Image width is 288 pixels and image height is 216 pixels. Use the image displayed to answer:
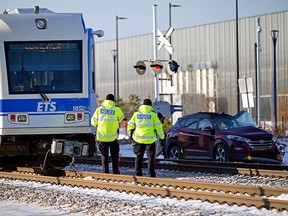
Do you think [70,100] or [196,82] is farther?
[196,82]

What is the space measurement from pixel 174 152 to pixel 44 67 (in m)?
8.51

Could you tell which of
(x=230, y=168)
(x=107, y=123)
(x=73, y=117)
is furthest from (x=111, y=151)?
(x=230, y=168)

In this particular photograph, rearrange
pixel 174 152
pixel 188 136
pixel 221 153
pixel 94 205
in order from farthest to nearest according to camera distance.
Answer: pixel 174 152
pixel 188 136
pixel 221 153
pixel 94 205

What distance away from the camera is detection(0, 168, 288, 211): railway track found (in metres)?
13.2

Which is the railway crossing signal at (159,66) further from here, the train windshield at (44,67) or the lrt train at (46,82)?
the train windshield at (44,67)

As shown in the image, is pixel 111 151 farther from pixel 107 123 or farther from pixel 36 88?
pixel 36 88

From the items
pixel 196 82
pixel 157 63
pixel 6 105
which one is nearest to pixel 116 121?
pixel 6 105

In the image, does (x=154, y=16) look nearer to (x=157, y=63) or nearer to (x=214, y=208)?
(x=157, y=63)

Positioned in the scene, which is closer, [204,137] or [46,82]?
[46,82]

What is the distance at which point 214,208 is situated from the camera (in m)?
13.2

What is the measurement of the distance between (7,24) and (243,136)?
25.7 feet

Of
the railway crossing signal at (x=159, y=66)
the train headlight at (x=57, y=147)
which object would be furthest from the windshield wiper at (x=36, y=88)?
the railway crossing signal at (x=159, y=66)

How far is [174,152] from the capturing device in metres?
26.2

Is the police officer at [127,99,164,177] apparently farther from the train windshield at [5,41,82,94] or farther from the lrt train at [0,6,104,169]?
the train windshield at [5,41,82,94]
